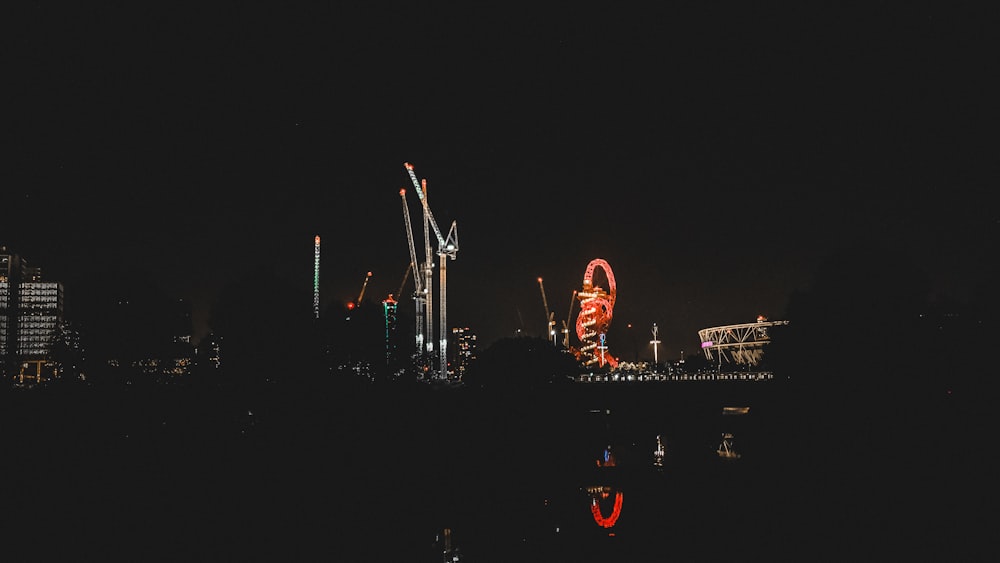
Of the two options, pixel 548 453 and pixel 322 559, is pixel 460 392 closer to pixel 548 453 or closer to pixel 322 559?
pixel 548 453

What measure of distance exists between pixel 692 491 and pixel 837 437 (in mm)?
18894

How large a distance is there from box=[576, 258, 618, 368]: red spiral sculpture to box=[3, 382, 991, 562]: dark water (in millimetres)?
94299

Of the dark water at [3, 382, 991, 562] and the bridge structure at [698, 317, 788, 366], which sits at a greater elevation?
the bridge structure at [698, 317, 788, 366]

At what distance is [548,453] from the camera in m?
46.6

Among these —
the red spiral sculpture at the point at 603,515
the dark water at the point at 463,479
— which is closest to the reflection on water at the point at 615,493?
the red spiral sculpture at the point at 603,515

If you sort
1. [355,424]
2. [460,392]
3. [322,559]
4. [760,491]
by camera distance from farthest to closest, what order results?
1. [460,392]
2. [355,424]
3. [760,491]
4. [322,559]

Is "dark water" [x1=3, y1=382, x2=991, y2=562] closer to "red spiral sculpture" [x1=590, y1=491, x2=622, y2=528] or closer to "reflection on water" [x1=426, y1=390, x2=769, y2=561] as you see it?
"reflection on water" [x1=426, y1=390, x2=769, y2=561]

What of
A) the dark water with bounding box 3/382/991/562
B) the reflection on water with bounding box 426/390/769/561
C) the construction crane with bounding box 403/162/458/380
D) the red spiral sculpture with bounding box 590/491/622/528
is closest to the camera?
the reflection on water with bounding box 426/390/769/561

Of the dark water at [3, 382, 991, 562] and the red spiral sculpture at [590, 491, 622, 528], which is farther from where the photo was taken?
the red spiral sculpture at [590, 491, 622, 528]

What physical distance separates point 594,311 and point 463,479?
127804mm

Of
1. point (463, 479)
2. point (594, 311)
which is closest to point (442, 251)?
point (594, 311)

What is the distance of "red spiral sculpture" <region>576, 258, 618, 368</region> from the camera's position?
16088 cm

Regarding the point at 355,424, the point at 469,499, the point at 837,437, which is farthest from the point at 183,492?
the point at 837,437

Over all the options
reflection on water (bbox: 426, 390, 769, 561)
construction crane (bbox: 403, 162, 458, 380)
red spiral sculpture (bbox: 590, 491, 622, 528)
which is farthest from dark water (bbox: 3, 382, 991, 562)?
construction crane (bbox: 403, 162, 458, 380)
